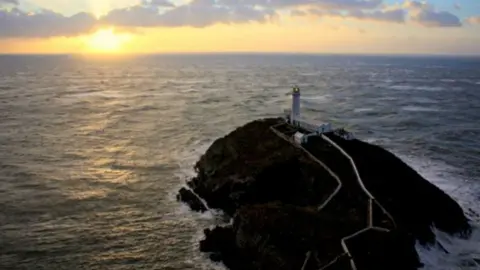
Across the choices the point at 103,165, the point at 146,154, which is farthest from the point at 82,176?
the point at 146,154

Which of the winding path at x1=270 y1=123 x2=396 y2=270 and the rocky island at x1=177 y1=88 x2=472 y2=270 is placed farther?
the rocky island at x1=177 y1=88 x2=472 y2=270

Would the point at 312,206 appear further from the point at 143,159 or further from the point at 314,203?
the point at 143,159

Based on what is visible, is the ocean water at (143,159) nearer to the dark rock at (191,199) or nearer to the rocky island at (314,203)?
the dark rock at (191,199)

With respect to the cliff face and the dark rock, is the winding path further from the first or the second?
the dark rock

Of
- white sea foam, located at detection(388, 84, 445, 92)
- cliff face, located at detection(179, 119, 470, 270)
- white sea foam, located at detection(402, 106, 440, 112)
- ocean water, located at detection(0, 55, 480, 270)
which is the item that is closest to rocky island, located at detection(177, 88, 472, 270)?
cliff face, located at detection(179, 119, 470, 270)

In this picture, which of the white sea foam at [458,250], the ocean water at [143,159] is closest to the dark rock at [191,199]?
the ocean water at [143,159]

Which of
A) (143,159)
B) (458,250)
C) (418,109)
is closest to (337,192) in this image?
(458,250)
